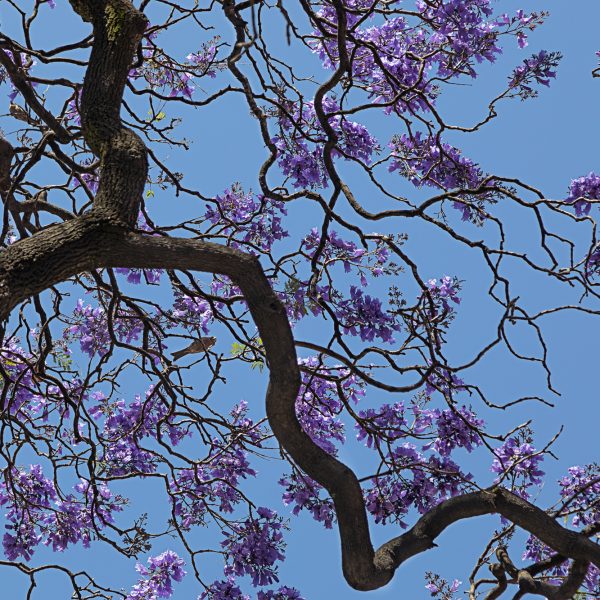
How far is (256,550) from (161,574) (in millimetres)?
841

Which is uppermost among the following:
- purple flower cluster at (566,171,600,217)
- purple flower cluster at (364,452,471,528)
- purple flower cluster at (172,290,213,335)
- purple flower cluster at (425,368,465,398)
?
purple flower cluster at (566,171,600,217)

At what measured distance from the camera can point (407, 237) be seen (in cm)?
417

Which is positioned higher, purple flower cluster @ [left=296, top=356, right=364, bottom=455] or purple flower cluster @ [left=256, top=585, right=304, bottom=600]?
purple flower cluster @ [left=296, top=356, right=364, bottom=455]

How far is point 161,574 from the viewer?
5.08m

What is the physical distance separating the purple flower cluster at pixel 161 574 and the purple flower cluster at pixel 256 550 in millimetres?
630

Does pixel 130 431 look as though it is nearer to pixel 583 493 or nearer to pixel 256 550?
pixel 256 550

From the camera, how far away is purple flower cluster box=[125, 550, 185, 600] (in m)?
5.07

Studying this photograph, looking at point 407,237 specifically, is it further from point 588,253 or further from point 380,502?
point 380,502

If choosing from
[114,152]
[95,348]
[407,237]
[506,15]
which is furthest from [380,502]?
[506,15]

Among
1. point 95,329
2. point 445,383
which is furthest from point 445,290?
point 95,329

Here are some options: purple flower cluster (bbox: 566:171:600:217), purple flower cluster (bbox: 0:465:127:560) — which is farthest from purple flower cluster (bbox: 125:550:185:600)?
purple flower cluster (bbox: 566:171:600:217)

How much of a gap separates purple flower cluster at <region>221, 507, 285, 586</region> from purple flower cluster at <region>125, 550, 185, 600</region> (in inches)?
24.8

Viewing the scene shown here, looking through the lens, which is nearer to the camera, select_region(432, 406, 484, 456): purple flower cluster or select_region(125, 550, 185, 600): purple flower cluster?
select_region(432, 406, 484, 456): purple flower cluster

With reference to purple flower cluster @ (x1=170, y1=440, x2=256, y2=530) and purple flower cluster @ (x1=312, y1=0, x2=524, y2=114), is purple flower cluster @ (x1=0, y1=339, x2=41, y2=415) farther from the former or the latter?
purple flower cluster @ (x1=312, y1=0, x2=524, y2=114)
